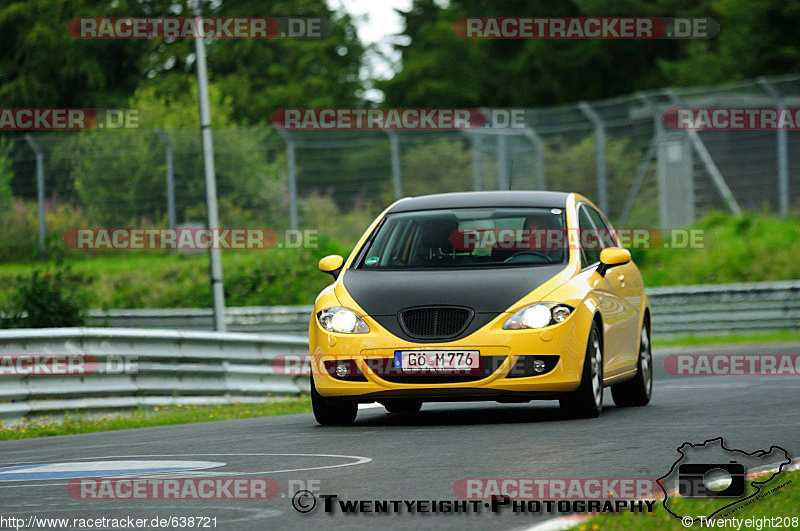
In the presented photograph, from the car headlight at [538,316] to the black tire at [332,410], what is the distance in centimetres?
136

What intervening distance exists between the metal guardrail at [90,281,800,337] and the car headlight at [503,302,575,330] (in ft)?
54.8

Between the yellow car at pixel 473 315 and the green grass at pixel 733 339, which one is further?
the green grass at pixel 733 339

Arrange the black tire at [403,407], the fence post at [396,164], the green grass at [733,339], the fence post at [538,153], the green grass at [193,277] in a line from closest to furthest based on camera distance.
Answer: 1. the black tire at [403,407]
2. the green grass at [733,339]
3. the fence post at [396,164]
4. the green grass at [193,277]
5. the fence post at [538,153]

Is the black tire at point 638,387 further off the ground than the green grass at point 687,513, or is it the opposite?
the green grass at point 687,513

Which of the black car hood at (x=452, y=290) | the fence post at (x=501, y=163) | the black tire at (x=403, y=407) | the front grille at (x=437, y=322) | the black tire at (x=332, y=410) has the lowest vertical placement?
the black tire at (x=403, y=407)

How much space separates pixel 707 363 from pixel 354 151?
13.9 meters

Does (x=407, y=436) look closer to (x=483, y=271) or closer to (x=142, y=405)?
(x=483, y=271)

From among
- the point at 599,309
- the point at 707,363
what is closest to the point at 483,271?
the point at 599,309

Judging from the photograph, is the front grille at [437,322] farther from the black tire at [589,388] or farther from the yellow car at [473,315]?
the black tire at [589,388]

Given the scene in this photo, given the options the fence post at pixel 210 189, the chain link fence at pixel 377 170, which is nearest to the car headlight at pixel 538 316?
the fence post at pixel 210 189

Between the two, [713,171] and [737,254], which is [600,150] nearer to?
[713,171]

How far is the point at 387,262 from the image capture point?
39.1ft

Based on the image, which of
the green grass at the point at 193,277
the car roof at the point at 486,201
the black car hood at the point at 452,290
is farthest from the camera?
the green grass at the point at 193,277

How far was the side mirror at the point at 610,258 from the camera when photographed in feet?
38.5
